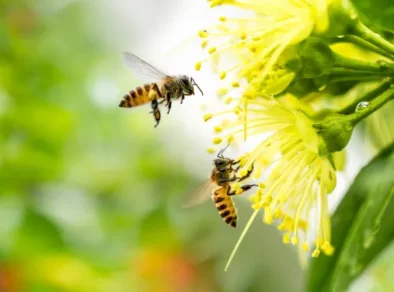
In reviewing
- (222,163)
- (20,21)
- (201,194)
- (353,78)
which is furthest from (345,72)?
(20,21)

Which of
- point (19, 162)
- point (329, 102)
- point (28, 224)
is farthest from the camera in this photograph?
point (19, 162)

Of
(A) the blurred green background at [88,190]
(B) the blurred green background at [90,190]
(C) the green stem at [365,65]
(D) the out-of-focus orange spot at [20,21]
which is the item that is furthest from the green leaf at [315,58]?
(D) the out-of-focus orange spot at [20,21]

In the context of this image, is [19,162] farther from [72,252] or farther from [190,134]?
[190,134]

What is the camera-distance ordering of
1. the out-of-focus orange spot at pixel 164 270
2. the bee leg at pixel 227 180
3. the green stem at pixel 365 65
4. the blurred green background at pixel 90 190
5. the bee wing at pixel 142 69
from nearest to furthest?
the green stem at pixel 365 65
the bee leg at pixel 227 180
the bee wing at pixel 142 69
the blurred green background at pixel 90 190
the out-of-focus orange spot at pixel 164 270

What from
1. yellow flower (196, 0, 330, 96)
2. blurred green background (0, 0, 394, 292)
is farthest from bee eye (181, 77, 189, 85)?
blurred green background (0, 0, 394, 292)

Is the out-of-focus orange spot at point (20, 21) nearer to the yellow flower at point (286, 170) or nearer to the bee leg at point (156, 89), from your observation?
the bee leg at point (156, 89)

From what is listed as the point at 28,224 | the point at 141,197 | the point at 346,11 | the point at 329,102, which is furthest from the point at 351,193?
the point at 141,197
